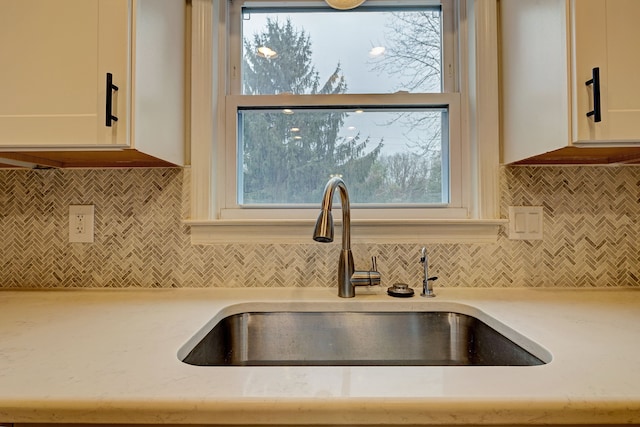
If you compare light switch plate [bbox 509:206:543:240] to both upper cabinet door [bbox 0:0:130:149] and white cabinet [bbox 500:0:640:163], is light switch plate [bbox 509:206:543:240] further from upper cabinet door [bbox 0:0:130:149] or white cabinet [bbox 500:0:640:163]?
upper cabinet door [bbox 0:0:130:149]

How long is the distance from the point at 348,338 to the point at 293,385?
1.73 feet

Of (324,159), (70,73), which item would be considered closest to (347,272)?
(324,159)

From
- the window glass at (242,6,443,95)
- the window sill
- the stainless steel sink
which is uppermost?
the window glass at (242,6,443,95)

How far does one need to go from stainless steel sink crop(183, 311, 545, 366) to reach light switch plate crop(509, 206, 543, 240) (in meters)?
0.37

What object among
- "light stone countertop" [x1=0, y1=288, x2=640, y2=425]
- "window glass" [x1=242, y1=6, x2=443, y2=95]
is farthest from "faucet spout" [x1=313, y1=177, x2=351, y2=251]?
"window glass" [x1=242, y1=6, x2=443, y2=95]

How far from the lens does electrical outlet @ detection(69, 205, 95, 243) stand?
117 cm

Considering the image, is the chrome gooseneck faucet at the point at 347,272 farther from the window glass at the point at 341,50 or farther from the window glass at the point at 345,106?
the window glass at the point at 341,50

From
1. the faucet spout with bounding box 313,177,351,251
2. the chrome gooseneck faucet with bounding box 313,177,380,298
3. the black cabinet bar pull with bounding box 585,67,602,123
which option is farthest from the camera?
the chrome gooseneck faucet with bounding box 313,177,380,298

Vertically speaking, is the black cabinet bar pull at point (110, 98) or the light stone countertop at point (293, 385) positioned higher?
the black cabinet bar pull at point (110, 98)

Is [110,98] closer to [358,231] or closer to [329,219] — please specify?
[329,219]

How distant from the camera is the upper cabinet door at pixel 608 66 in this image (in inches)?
31.8

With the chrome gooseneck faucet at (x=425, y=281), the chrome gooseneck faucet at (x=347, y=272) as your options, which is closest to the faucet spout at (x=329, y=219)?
the chrome gooseneck faucet at (x=347, y=272)

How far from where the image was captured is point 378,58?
1.32m

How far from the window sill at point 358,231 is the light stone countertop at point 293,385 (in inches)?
16.5
